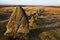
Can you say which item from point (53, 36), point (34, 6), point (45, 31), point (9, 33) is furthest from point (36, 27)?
point (34, 6)

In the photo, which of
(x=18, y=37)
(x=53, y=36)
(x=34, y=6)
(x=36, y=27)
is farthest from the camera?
(x=34, y=6)

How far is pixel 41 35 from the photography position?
11.5 meters

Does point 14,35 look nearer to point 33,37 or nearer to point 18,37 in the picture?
point 18,37

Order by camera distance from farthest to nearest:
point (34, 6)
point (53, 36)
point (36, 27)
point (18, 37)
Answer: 1. point (34, 6)
2. point (36, 27)
3. point (53, 36)
4. point (18, 37)

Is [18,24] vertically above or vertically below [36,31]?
above

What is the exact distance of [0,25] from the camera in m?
13.1

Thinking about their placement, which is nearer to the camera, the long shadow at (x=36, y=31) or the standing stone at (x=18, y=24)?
the standing stone at (x=18, y=24)

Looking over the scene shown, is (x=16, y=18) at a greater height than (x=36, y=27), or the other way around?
(x=16, y=18)

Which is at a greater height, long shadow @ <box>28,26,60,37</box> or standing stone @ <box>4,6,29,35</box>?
standing stone @ <box>4,6,29,35</box>

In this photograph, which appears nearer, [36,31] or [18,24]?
[18,24]

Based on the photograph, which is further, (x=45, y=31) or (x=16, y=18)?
(x=45, y=31)

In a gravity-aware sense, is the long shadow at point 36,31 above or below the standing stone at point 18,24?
below

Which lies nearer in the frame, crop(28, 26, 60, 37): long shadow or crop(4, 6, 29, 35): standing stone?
crop(4, 6, 29, 35): standing stone

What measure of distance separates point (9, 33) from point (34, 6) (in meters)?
11.5
